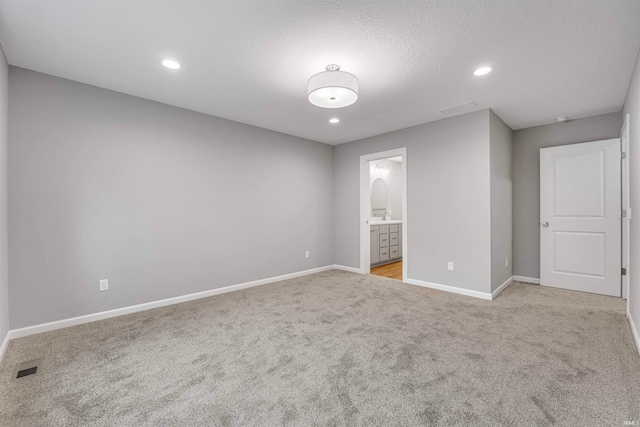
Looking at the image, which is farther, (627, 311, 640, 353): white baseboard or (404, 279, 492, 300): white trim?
(404, 279, 492, 300): white trim

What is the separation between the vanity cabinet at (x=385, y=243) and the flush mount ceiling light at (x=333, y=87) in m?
3.36

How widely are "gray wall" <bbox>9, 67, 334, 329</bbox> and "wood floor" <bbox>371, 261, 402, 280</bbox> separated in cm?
185

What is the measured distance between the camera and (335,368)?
2.01 meters

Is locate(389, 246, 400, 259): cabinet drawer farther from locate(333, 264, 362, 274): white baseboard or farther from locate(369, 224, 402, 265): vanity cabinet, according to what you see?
locate(333, 264, 362, 274): white baseboard

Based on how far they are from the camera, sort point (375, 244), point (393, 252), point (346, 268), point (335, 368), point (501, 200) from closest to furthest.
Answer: point (335, 368) < point (501, 200) < point (346, 268) < point (375, 244) < point (393, 252)

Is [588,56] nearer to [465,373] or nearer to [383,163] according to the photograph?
[465,373]

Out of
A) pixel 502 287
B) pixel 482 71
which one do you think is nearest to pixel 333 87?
pixel 482 71

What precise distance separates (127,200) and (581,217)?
5.92m

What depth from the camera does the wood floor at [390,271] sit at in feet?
16.5

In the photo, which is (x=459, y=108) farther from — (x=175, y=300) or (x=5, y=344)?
(x=5, y=344)

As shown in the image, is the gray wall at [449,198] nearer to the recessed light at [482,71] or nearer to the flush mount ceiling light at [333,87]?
the recessed light at [482,71]

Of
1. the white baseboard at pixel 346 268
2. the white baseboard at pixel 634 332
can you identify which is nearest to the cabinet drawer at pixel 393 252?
the white baseboard at pixel 346 268

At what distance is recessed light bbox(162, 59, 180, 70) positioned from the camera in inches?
96.5

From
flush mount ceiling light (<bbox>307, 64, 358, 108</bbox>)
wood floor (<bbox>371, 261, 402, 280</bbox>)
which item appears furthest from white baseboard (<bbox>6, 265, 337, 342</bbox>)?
flush mount ceiling light (<bbox>307, 64, 358, 108</bbox>)
